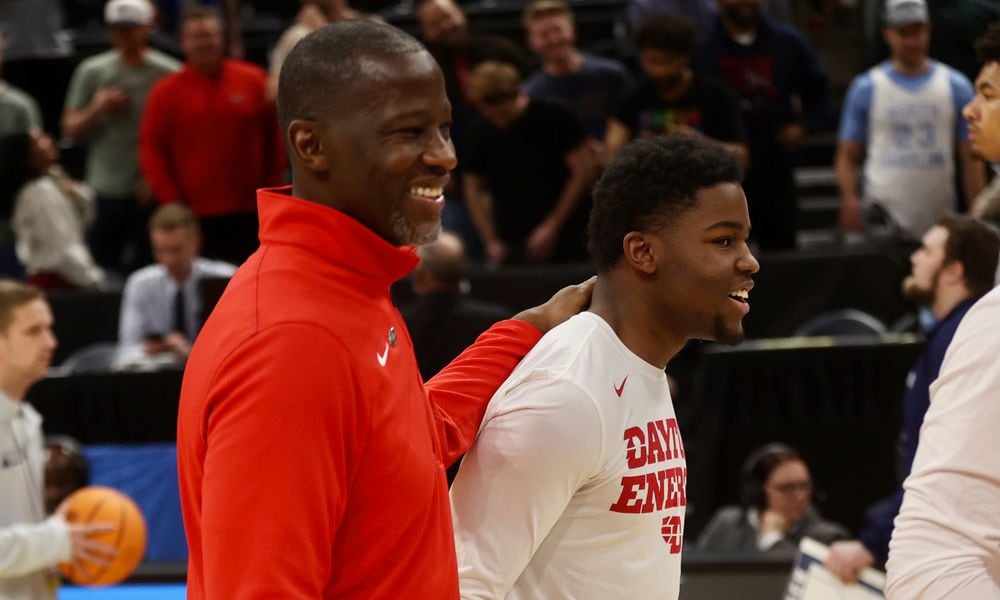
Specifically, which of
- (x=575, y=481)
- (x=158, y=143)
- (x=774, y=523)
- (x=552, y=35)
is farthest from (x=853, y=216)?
(x=575, y=481)

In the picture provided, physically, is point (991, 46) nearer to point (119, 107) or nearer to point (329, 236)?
point (329, 236)

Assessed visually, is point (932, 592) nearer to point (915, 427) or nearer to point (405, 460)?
point (405, 460)

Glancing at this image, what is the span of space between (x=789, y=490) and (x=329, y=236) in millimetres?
4959

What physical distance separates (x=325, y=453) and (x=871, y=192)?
7.21 metres

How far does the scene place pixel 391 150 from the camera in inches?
80.7

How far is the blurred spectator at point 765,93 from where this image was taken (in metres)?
8.74

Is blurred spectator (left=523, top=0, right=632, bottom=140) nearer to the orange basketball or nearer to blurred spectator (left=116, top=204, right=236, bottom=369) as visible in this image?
blurred spectator (left=116, top=204, right=236, bottom=369)

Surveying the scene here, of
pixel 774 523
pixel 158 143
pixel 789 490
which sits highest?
pixel 158 143

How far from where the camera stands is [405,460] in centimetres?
202

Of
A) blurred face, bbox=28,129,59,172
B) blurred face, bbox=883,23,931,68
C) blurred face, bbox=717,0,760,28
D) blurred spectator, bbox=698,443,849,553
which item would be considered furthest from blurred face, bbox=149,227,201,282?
blurred face, bbox=883,23,931,68

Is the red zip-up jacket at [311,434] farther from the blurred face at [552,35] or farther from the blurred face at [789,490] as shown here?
the blurred face at [552,35]

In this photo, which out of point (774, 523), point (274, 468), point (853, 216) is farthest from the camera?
point (853, 216)

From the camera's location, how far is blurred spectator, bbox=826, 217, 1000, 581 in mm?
4656

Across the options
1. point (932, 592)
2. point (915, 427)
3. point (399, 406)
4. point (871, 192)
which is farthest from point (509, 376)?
point (871, 192)
